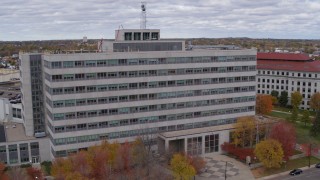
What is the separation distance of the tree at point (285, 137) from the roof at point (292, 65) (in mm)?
56018

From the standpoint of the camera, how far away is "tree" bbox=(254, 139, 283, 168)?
219ft

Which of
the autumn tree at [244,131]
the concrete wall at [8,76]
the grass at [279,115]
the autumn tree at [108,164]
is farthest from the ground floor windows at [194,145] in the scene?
the concrete wall at [8,76]

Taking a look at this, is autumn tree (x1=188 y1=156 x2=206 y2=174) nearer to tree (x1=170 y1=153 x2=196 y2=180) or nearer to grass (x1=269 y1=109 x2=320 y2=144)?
tree (x1=170 y1=153 x2=196 y2=180)

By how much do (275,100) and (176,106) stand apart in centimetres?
5939

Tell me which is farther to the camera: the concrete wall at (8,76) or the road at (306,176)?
the concrete wall at (8,76)

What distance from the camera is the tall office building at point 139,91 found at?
67938 millimetres

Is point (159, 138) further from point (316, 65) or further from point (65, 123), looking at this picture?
point (316, 65)

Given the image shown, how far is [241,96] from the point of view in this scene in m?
84.8

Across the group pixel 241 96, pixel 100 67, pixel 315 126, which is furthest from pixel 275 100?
pixel 100 67

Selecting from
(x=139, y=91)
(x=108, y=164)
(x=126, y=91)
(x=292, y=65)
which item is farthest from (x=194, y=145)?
(x=292, y=65)

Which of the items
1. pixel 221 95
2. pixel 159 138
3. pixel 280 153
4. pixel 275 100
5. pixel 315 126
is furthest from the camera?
pixel 275 100

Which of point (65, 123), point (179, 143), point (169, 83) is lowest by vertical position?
point (179, 143)

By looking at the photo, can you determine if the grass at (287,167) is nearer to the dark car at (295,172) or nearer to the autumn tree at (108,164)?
the dark car at (295,172)

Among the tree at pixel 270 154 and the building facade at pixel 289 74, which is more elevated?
the building facade at pixel 289 74
